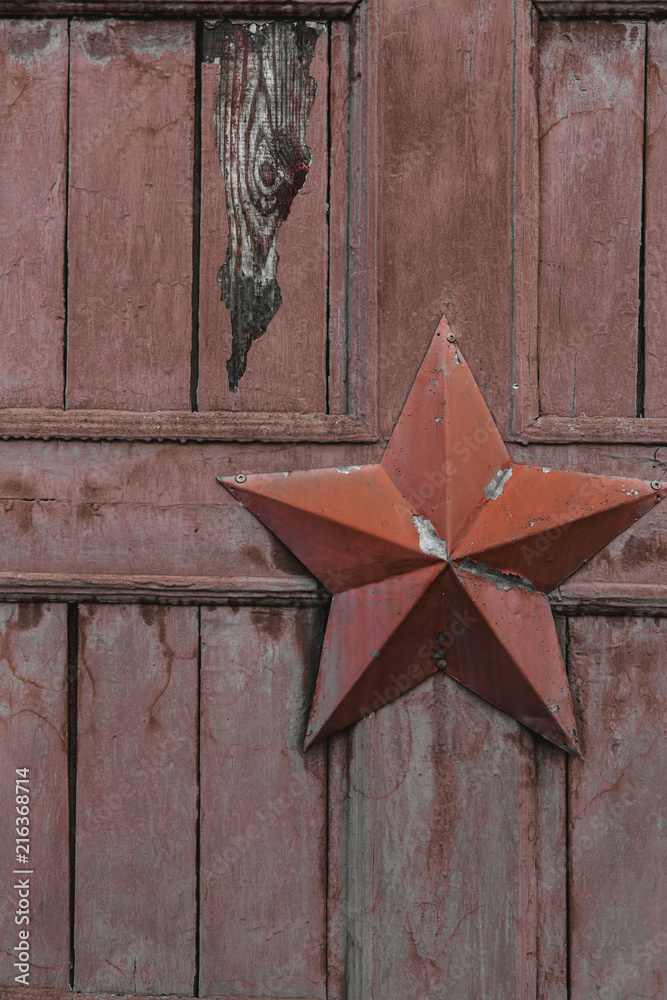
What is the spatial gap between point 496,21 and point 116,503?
103cm

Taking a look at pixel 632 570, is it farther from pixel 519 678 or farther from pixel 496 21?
pixel 496 21

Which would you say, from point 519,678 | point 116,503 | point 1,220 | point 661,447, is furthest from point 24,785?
point 661,447

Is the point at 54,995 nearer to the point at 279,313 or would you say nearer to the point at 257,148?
the point at 279,313

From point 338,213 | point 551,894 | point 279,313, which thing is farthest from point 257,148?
point 551,894

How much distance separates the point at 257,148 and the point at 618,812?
1.28 meters

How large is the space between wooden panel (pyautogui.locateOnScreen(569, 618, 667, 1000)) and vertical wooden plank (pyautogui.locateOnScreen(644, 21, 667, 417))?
0.40 metres

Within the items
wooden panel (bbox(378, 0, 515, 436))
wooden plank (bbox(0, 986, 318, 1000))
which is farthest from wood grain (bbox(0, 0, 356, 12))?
wooden plank (bbox(0, 986, 318, 1000))

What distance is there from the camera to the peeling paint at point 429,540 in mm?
1038

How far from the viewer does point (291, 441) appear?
1.08 meters

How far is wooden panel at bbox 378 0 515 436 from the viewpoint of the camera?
1.07 m

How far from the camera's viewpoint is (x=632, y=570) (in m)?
1.08

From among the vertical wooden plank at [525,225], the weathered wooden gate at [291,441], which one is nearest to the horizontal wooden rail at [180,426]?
the weathered wooden gate at [291,441]

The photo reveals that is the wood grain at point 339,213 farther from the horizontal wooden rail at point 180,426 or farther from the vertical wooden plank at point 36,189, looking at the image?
the vertical wooden plank at point 36,189

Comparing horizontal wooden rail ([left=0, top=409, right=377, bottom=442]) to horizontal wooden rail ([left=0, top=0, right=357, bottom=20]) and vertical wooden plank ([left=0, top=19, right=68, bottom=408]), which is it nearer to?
vertical wooden plank ([left=0, top=19, right=68, bottom=408])
